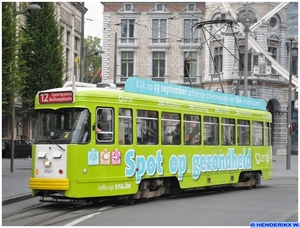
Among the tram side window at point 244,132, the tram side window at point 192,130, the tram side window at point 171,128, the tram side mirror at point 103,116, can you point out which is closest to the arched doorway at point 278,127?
the tram side window at point 244,132

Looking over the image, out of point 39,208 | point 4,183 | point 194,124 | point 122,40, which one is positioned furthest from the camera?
point 122,40

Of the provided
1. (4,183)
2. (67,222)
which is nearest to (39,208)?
(67,222)

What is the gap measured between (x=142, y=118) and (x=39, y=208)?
307 cm

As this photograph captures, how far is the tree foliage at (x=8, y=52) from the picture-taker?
22.8m

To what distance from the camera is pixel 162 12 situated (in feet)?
211

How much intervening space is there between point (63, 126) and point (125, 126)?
141 cm

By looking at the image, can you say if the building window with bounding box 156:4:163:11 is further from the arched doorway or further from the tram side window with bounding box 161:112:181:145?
the tram side window with bounding box 161:112:181:145

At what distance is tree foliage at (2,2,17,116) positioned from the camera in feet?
74.9

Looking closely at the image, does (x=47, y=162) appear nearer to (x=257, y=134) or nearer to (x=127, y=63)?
(x=257, y=134)

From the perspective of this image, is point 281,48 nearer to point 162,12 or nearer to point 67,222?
point 162,12

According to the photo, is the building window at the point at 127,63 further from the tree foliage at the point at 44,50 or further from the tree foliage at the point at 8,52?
the tree foliage at the point at 8,52

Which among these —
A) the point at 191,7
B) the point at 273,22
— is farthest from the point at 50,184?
the point at 191,7

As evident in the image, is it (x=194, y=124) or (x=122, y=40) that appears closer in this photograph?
(x=194, y=124)

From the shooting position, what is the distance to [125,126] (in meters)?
15.7
